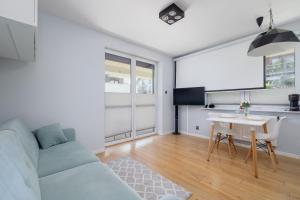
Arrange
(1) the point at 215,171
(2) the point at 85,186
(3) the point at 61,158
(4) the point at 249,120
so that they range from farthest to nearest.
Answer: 1. (4) the point at 249,120
2. (1) the point at 215,171
3. (3) the point at 61,158
4. (2) the point at 85,186

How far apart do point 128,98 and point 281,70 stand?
3565 millimetres

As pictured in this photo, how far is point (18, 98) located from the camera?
222 cm

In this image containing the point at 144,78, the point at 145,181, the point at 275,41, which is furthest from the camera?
the point at 144,78

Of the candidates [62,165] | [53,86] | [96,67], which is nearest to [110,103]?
[96,67]

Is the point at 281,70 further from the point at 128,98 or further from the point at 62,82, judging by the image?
the point at 62,82

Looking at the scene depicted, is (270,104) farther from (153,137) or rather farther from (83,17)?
(83,17)

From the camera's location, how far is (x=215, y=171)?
226 cm

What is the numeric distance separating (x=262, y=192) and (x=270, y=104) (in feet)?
6.85

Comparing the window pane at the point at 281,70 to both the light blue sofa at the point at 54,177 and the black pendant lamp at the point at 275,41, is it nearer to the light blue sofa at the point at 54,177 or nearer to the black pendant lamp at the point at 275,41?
the black pendant lamp at the point at 275,41

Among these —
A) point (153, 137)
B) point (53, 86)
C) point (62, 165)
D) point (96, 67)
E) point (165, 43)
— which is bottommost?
point (153, 137)

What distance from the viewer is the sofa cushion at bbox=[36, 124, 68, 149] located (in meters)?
2.04

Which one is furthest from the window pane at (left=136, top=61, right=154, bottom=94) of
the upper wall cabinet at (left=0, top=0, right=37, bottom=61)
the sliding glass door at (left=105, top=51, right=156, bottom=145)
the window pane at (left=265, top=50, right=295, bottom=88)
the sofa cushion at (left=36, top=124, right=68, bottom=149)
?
the window pane at (left=265, top=50, right=295, bottom=88)

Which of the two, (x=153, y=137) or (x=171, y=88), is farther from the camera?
(x=171, y=88)

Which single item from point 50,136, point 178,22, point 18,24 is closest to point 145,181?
point 50,136
